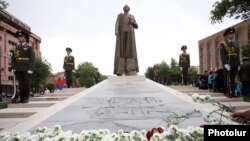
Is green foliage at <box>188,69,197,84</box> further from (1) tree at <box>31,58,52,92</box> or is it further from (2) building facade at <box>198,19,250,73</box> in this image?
(1) tree at <box>31,58,52,92</box>

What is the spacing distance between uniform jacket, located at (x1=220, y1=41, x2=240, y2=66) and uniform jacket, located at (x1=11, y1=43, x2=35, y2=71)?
6008 mm

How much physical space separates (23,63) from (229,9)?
15549 millimetres

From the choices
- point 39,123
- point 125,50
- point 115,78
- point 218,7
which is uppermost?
point 218,7

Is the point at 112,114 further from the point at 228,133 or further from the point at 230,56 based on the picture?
the point at 230,56

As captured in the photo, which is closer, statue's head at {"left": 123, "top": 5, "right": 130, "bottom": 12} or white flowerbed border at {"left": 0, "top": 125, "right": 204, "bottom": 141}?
white flowerbed border at {"left": 0, "top": 125, "right": 204, "bottom": 141}

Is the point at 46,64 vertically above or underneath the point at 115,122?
above

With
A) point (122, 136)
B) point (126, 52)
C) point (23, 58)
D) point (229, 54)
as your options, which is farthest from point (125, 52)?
point (122, 136)

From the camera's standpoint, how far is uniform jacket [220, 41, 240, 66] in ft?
40.2

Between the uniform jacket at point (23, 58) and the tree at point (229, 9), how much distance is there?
Answer: 1472cm

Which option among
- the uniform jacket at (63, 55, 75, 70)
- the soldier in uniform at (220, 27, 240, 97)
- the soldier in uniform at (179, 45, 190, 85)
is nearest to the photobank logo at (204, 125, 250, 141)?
the soldier in uniform at (220, 27, 240, 97)

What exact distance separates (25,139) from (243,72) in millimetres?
12312

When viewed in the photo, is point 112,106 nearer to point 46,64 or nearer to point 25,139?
point 25,139

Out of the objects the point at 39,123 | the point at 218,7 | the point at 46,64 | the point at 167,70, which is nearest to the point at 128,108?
the point at 39,123

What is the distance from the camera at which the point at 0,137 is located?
2820 mm
